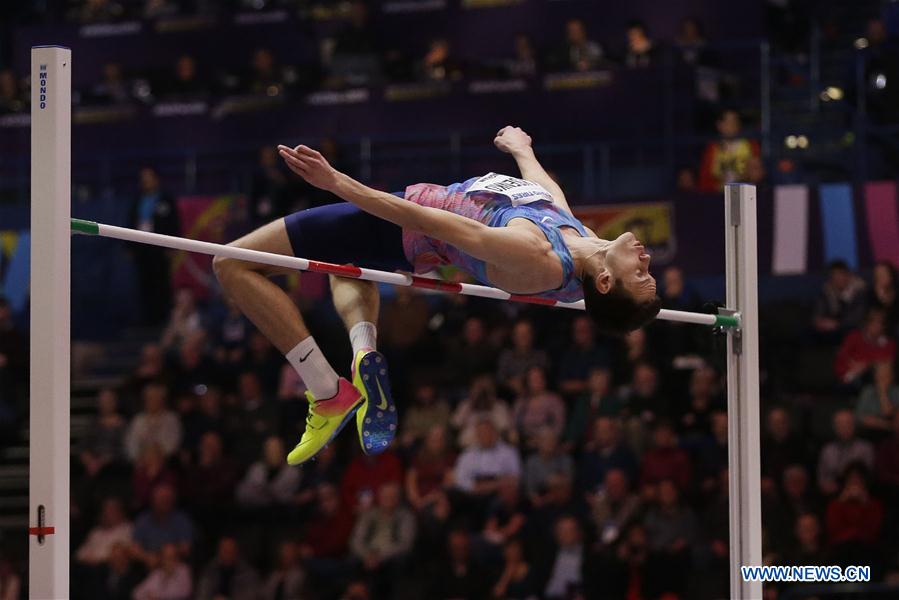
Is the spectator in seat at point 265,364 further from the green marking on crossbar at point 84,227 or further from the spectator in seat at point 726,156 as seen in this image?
the green marking on crossbar at point 84,227

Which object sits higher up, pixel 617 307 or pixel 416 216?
pixel 416 216

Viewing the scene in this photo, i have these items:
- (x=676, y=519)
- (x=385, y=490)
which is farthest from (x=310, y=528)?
(x=676, y=519)

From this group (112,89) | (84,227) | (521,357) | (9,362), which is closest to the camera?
(84,227)

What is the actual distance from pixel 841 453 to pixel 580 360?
2253 millimetres

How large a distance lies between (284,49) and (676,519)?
27.4 feet

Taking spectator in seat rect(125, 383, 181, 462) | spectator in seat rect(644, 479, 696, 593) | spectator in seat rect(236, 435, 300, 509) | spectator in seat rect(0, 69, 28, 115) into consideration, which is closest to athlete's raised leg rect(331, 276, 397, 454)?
spectator in seat rect(644, 479, 696, 593)

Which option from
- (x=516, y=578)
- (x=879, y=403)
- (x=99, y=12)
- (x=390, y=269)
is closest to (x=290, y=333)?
(x=390, y=269)

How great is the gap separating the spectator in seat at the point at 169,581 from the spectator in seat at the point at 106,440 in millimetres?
1332

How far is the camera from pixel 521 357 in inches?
480

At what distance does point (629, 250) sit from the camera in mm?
5770

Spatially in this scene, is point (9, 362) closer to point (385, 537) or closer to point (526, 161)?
point (385, 537)

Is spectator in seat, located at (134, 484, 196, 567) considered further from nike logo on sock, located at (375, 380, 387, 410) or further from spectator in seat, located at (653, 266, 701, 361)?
nike logo on sock, located at (375, 380, 387, 410)

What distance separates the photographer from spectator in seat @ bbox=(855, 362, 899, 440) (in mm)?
10734

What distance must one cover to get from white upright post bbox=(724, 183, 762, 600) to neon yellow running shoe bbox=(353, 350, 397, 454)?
63.0 inches
